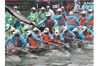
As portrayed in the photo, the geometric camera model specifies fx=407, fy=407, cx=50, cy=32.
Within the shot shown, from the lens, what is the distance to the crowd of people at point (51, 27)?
12.6 ft

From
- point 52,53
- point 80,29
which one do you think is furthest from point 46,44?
point 80,29

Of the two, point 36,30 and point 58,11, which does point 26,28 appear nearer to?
point 36,30

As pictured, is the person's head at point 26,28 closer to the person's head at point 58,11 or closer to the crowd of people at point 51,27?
the crowd of people at point 51,27

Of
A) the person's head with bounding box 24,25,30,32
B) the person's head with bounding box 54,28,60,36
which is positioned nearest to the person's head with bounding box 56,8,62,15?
the person's head with bounding box 54,28,60,36

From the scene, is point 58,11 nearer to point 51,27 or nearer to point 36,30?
point 51,27

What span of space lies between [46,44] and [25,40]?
201 millimetres

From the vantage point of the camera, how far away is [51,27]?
3854 mm

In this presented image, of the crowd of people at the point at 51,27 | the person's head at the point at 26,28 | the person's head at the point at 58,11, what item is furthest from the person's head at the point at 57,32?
the person's head at the point at 26,28

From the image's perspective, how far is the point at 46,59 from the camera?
382 centimetres

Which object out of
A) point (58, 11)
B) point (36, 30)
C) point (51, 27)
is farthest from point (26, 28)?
point (58, 11)

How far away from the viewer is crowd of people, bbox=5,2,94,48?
12.6 ft

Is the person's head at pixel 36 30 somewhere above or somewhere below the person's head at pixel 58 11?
below

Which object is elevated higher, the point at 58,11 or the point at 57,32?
the point at 58,11

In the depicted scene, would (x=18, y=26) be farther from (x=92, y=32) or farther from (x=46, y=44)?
(x=92, y=32)
